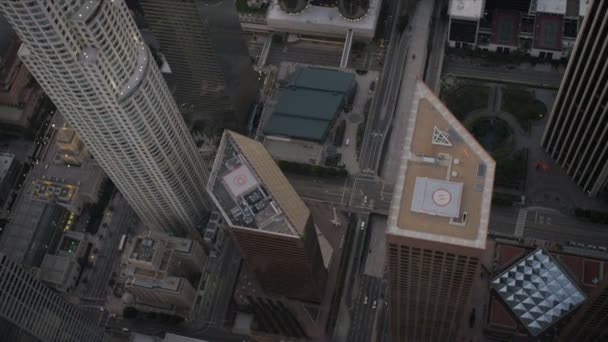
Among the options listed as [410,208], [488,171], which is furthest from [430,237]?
[488,171]

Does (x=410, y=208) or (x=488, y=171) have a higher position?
(x=488, y=171)

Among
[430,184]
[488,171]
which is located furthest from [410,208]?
[488,171]

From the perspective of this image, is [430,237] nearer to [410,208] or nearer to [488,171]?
[410,208]

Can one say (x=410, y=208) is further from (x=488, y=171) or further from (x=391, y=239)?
(x=488, y=171)

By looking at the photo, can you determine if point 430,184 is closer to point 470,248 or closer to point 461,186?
point 461,186

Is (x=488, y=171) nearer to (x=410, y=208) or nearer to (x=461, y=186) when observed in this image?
(x=461, y=186)

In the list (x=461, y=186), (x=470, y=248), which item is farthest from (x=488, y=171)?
(x=470, y=248)

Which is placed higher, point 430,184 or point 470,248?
point 430,184
